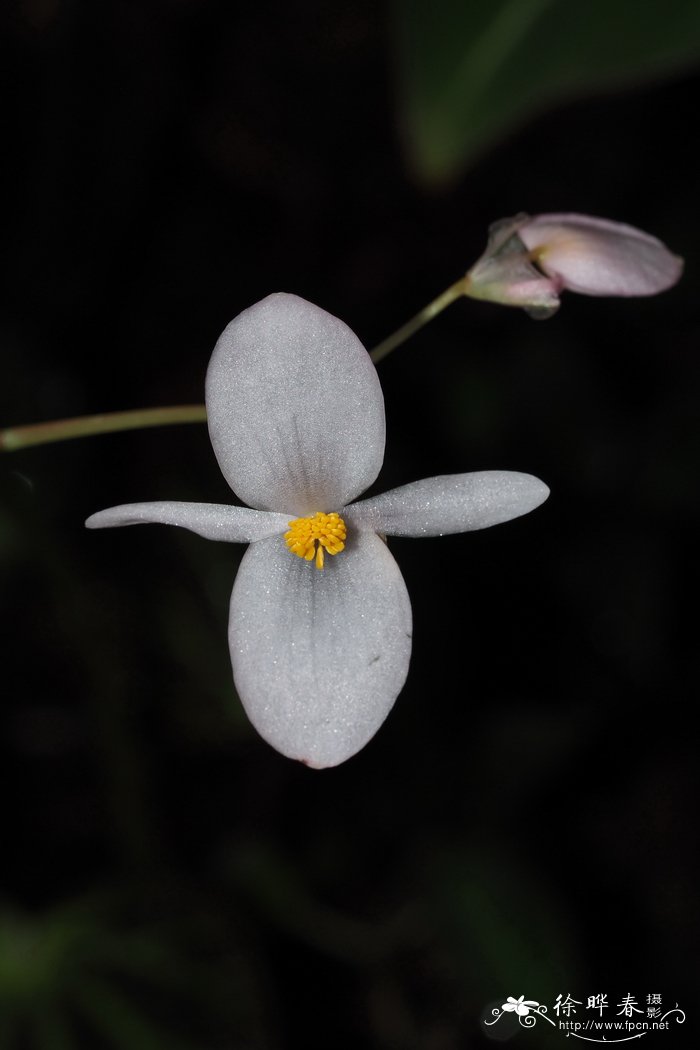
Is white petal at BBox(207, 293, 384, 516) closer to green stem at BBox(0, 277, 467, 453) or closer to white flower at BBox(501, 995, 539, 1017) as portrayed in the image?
green stem at BBox(0, 277, 467, 453)

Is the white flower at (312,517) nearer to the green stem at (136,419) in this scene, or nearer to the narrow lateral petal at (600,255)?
the green stem at (136,419)

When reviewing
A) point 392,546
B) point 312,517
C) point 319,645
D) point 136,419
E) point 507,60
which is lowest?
point 319,645

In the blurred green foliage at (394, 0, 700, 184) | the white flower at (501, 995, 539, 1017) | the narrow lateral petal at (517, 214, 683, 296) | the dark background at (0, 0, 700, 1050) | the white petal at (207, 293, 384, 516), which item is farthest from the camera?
the dark background at (0, 0, 700, 1050)

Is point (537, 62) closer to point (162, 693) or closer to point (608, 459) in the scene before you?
point (608, 459)

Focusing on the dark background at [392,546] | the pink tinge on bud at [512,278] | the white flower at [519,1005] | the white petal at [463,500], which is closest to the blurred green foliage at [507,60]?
the pink tinge on bud at [512,278]

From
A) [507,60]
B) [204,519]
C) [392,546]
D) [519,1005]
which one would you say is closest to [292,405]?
[204,519]

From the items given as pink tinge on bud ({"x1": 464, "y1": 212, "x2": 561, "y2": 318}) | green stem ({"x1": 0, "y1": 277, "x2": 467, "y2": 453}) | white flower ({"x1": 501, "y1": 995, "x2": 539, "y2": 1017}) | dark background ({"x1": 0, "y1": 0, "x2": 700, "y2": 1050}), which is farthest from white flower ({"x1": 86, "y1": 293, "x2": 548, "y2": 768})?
white flower ({"x1": 501, "y1": 995, "x2": 539, "y2": 1017})

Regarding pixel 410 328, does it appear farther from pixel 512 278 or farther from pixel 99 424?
pixel 99 424
